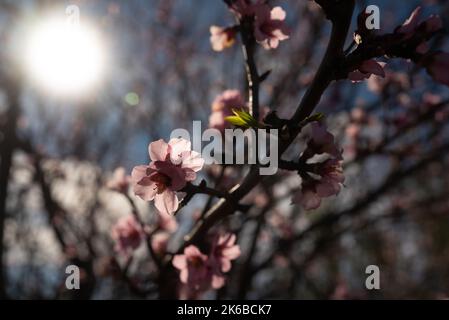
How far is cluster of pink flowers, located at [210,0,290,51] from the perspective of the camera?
2.13 m

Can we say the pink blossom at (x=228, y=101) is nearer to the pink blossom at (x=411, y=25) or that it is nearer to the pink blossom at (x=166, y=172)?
the pink blossom at (x=166, y=172)

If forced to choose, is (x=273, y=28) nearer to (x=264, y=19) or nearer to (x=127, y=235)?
(x=264, y=19)

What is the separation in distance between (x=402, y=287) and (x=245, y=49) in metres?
10.4

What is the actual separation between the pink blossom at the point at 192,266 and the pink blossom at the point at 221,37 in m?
1.21

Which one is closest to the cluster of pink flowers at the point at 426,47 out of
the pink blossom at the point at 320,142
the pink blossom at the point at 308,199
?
the pink blossom at the point at 320,142

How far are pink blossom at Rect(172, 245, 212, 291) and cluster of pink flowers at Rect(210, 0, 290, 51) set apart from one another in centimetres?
115

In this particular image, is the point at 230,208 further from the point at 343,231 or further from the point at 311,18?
the point at 311,18

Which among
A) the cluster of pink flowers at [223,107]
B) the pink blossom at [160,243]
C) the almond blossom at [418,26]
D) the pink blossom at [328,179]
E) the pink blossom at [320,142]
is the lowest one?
the pink blossom at [160,243]

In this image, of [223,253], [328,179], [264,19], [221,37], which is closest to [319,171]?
[328,179]

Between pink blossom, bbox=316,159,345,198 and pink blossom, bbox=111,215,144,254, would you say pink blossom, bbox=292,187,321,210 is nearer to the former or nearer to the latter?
pink blossom, bbox=316,159,345,198

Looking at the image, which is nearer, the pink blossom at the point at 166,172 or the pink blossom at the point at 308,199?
the pink blossom at the point at 166,172

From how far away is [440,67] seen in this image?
139cm

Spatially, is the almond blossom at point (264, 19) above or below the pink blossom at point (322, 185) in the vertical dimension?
above

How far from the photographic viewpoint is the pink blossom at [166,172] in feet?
5.38
